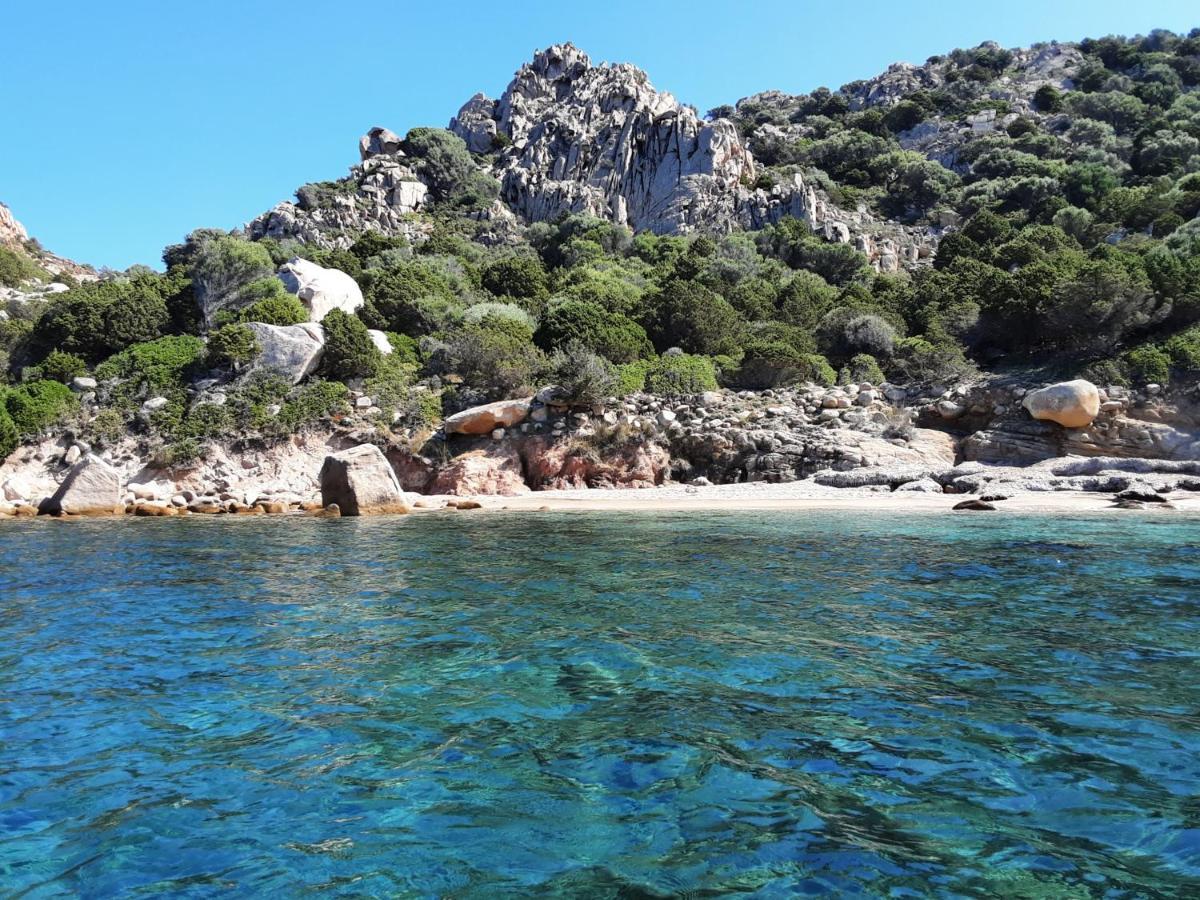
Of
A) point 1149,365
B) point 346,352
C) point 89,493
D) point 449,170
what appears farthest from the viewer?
point 449,170

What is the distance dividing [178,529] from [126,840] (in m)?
15.8

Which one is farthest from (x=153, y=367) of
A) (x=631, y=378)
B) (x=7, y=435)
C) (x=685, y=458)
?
(x=685, y=458)

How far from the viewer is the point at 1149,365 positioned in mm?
24734

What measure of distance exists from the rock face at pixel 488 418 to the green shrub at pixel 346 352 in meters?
6.54

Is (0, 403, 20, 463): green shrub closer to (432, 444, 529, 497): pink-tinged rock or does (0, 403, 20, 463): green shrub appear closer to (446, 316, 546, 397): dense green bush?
(432, 444, 529, 497): pink-tinged rock

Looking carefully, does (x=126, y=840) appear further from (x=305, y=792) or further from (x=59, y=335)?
(x=59, y=335)

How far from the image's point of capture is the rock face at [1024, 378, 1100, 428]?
23.8 metres

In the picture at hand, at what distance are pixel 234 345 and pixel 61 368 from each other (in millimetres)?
7774

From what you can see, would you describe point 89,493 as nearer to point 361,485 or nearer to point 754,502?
point 361,485

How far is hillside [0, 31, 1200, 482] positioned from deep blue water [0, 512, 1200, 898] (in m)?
18.6

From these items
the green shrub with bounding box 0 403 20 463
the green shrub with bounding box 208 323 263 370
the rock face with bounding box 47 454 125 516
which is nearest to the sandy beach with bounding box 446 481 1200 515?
the rock face with bounding box 47 454 125 516

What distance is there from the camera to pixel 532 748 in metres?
4.29

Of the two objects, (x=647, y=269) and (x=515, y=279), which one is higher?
(x=647, y=269)

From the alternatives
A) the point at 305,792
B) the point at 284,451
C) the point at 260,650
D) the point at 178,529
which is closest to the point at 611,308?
the point at 284,451
